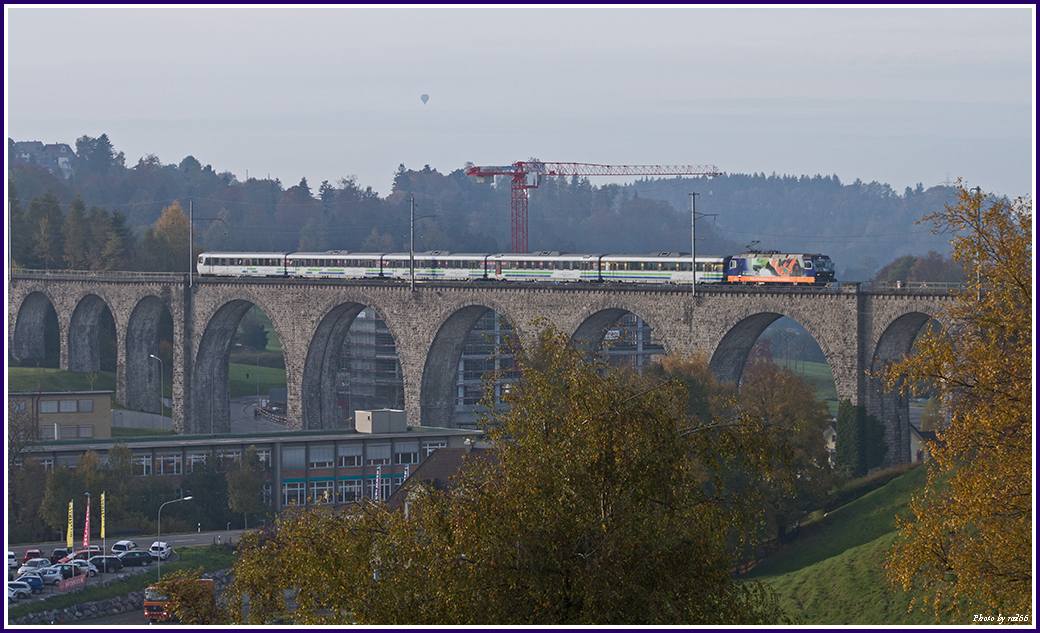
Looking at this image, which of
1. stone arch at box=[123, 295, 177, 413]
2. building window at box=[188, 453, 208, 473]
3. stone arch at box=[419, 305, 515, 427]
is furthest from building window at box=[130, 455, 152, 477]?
stone arch at box=[123, 295, 177, 413]

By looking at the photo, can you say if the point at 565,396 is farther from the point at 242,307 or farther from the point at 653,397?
the point at 242,307

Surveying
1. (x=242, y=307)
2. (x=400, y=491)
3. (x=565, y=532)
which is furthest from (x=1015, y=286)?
(x=242, y=307)

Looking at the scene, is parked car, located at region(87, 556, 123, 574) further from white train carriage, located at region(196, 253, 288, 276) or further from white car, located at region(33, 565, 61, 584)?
white train carriage, located at region(196, 253, 288, 276)

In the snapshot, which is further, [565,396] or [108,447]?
[108,447]

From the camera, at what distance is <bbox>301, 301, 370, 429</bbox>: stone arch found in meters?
84.2

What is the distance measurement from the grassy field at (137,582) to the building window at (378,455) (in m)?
11.6

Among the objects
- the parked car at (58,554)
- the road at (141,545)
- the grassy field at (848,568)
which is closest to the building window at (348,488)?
the road at (141,545)

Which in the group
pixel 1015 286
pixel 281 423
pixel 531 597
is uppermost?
pixel 1015 286

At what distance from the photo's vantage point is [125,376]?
99.5 m

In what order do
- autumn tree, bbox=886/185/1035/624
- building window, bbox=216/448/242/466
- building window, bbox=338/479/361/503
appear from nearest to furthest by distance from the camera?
1. autumn tree, bbox=886/185/1035/624
2. building window, bbox=216/448/242/466
3. building window, bbox=338/479/361/503

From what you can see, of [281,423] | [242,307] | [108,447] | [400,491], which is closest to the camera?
[400,491]

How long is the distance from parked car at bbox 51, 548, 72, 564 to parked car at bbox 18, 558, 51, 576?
1.16 metres

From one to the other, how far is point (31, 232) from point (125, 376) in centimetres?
4120

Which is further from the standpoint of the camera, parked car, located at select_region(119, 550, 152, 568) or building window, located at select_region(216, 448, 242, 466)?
building window, located at select_region(216, 448, 242, 466)
